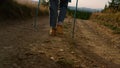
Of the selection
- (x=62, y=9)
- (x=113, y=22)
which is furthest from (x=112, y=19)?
(x=62, y=9)

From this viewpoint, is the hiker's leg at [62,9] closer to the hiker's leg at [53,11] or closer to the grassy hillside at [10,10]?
the hiker's leg at [53,11]

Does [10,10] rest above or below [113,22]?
above

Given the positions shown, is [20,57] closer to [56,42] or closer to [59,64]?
[59,64]

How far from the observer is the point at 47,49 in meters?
4.62

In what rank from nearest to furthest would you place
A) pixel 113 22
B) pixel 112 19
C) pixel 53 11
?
pixel 53 11
pixel 113 22
pixel 112 19

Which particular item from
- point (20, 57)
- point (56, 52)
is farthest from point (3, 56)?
point (56, 52)

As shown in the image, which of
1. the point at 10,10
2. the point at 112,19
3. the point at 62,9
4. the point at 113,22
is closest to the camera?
the point at 62,9

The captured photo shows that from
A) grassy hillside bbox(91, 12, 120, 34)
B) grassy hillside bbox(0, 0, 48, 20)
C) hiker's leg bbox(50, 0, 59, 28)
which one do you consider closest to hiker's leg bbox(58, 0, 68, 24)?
hiker's leg bbox(50, 0, 59, 28)

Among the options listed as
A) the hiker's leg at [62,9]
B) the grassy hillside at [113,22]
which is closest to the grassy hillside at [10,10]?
the hiker's leg at [62,9]

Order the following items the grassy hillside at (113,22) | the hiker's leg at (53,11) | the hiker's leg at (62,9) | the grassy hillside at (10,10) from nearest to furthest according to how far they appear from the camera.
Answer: the hiker's leg at (53,11) → the hiker's leg at (62,9) → the grassy hillside at (10,10) → the grassy hillside at (113,22)

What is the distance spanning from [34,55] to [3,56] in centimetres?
45

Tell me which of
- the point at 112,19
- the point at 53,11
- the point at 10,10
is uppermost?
the point at 53,11

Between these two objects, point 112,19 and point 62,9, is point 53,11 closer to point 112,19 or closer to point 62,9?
point 62,9

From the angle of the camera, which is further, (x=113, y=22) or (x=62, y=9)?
(x=113, y=22)
